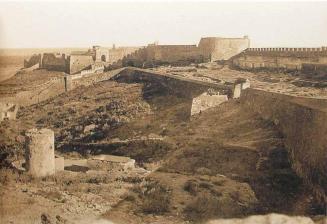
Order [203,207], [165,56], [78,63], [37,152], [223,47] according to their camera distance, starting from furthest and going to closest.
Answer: [78,63], [165,56], [223,47], [37,152], [203,207]

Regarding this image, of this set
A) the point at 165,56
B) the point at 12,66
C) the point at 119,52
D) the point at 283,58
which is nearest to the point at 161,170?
the point at 283,58

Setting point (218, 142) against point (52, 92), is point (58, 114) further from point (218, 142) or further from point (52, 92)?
point (218, 142)

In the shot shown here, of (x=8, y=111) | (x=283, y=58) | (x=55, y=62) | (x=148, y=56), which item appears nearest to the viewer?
(x=8, y=111)

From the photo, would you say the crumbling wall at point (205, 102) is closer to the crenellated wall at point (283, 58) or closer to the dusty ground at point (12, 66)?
the crenellated wall at point (283, 58)

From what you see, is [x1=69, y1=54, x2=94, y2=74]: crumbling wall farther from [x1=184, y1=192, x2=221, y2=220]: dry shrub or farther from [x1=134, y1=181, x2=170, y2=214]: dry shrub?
[x1=184, y1=192, x2=221, y2=220]: dry shrub

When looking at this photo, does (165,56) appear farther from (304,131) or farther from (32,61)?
(304,131)

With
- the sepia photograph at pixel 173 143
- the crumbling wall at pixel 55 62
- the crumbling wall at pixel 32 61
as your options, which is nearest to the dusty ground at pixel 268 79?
the sepia photograph at pixel 173 143
